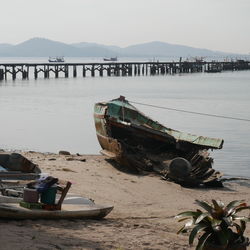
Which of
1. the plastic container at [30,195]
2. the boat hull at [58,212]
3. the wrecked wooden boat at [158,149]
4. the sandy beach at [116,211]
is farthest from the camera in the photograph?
the wrecked wooden boat at [158,149]

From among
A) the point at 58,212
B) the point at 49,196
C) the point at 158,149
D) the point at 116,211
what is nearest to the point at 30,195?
the point at 49,196

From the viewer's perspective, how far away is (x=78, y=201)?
10.8m

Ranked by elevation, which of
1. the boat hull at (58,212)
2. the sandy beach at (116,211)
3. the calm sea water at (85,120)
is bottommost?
the calm sea water at (85,120)

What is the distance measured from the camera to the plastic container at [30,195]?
9.76 metres

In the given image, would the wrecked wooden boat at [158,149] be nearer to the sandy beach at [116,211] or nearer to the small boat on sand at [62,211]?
the sandy beach at [116,211]

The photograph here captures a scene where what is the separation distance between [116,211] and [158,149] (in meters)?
8.03

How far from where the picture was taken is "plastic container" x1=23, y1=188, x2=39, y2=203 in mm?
9755

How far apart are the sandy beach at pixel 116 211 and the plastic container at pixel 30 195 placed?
1.25 ft

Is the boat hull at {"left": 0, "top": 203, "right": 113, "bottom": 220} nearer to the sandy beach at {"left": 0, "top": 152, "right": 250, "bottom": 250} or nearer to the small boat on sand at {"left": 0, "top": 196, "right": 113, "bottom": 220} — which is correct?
the small boat on sand at {"left": 0, "top": 196, "right": 113, "bottom": 220}

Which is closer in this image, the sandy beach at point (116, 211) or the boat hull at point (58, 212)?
the sandy beach at point (116, 211)

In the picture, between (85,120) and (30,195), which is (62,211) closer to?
(30,195)

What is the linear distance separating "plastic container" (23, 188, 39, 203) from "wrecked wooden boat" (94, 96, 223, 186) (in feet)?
26.5

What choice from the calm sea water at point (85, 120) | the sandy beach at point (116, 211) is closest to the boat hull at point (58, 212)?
the sandy beach at point (116, 211)

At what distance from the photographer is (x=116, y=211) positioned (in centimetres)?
1189
